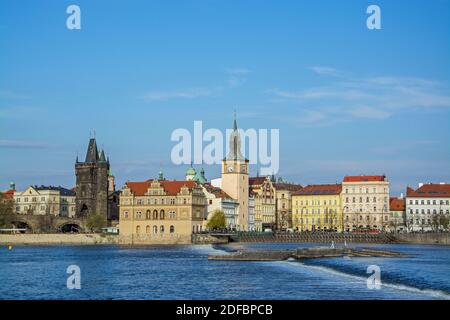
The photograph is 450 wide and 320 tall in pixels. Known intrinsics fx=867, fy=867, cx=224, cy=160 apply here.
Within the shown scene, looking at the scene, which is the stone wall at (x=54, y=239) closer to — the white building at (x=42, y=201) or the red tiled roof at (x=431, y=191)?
the white building at (x=42, y=201)

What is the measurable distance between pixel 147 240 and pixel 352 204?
43.4m

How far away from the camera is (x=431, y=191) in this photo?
15062 centimetres

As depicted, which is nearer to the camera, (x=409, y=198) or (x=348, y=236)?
(x=348, y=236)

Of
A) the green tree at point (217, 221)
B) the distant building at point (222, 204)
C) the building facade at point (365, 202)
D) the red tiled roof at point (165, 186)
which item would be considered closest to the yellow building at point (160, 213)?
the red tiled roof at point (165, 186)

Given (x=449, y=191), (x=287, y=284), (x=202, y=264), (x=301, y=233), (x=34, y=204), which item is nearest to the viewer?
(x=287, y=284)

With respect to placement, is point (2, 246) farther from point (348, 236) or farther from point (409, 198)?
point (409, 198)

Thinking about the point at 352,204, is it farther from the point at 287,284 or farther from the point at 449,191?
the point at 287,284

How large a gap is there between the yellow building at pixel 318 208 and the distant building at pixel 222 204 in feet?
54.2

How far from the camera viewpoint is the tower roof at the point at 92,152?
154 meters
